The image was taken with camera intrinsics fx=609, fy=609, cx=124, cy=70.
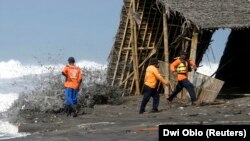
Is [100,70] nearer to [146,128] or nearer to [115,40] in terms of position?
[115,40]

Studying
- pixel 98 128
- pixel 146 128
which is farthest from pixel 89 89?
pixel 146 128

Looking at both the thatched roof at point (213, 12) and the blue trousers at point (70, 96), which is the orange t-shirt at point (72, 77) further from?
the thatched roof at point (213, 12)

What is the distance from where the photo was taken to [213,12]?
20.4 meters

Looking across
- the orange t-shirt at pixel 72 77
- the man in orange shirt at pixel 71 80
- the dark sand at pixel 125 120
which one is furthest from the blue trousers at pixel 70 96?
the dark sand at pixel 125 120

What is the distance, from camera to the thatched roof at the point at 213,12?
1927 centimetres

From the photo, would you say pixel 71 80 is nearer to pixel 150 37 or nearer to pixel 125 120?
pixel 125 120

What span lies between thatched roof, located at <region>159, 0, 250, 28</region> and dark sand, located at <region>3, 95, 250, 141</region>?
250cm

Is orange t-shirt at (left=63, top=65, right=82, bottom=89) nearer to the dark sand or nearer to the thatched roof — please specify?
the dark sand

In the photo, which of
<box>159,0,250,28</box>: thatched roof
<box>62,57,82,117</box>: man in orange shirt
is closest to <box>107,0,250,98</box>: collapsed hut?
<box>159,0,250,28</box>: thatched roof

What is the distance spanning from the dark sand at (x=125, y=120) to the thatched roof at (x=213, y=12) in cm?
250

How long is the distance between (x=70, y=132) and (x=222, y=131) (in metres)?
5.05

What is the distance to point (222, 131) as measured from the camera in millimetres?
9430

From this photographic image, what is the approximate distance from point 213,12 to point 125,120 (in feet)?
21.1

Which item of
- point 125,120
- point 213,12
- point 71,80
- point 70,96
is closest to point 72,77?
point 71,80
